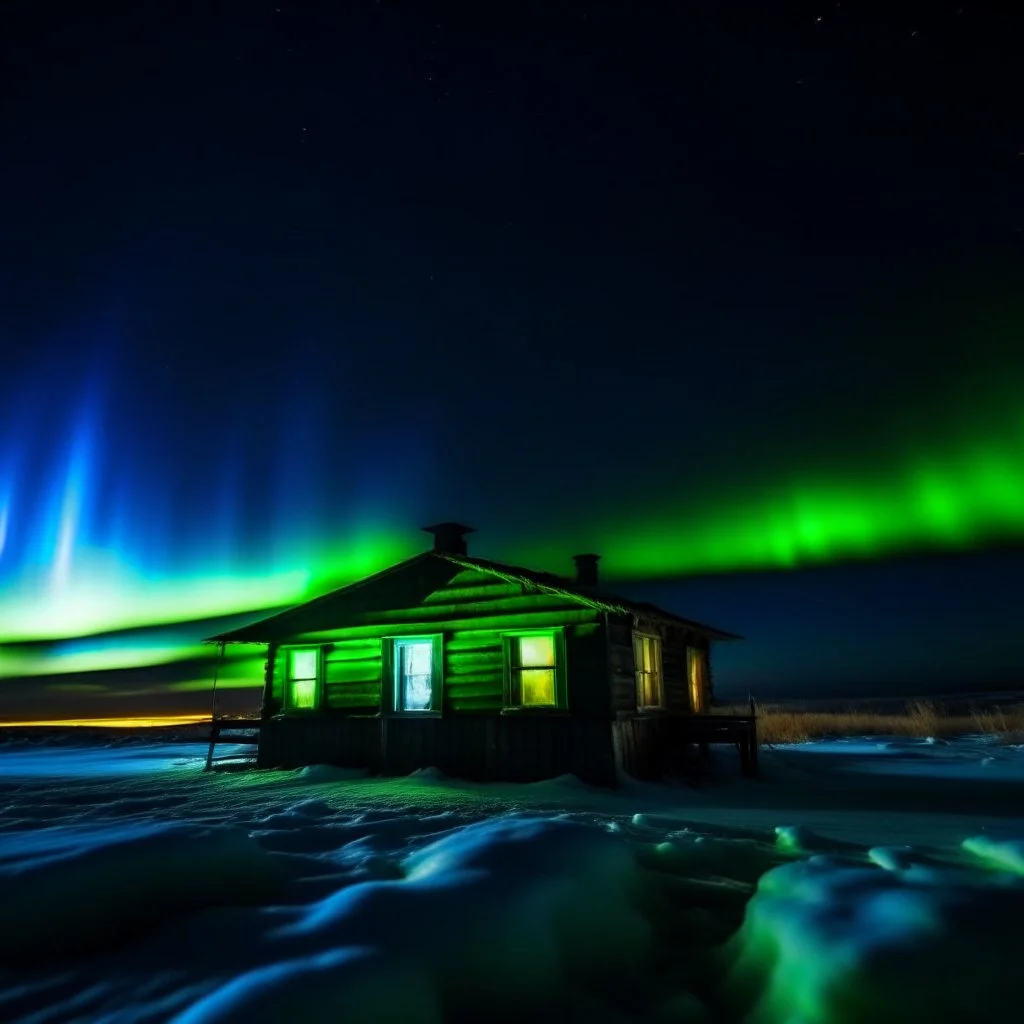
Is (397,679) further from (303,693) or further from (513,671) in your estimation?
(303,693)

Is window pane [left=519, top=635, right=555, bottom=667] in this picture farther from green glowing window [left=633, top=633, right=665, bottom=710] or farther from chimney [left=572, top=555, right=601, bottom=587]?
green glowing window [left=633, top=633, right=665, bottom=710]

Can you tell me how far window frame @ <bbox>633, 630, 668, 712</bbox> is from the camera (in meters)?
14.2

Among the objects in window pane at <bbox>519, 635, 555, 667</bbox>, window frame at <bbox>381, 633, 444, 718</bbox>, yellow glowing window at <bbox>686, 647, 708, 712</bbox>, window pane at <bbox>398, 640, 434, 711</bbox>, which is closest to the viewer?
window frame at <bbox>381, 633, 444, 718</bbox>

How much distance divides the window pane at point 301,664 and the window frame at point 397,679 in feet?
8.40

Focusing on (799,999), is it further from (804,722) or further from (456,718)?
(804,722)

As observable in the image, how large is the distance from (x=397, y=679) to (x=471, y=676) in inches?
80.4

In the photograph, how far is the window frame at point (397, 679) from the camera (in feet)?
47.2

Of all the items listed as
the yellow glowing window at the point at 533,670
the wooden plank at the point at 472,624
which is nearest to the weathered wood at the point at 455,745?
the yellow glowing window at the point at 533,670

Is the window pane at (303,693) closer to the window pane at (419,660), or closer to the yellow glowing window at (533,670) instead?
the window pane at (419,660)

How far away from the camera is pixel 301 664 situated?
1664 cm

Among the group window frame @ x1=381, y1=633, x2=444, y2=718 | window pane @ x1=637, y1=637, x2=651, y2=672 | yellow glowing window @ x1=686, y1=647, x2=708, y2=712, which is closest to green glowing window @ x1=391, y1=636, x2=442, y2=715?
window frame @ x1=381, y1=633, x2=444, y2=718

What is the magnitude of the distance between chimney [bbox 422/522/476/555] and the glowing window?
233 centimetres

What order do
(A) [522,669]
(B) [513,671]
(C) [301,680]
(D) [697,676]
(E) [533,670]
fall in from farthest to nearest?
(D) [697,676] → (E) [533,670] → (C) [301,680] → (A) [522,669] → (B) [513,671]

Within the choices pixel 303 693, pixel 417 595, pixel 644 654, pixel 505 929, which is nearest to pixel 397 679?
pixel 417 595
